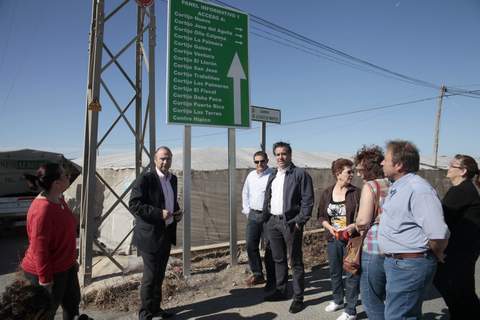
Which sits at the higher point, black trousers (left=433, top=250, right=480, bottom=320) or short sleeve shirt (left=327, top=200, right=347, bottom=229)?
short sleeve shirt (left=327, top=200, right=347, bottom=229)

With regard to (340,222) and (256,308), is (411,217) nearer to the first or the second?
(340,222)

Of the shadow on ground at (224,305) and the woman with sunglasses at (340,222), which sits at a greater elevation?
→ the woman with sunglasses at (340,222)

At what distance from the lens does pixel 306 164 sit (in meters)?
12.4

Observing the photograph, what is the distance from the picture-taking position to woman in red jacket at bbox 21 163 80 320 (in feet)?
9.11

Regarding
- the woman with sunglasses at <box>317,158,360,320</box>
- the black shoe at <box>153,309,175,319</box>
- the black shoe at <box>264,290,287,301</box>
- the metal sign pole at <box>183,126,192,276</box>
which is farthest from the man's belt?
the metal sign pole at <box>183,126,192,276</box>

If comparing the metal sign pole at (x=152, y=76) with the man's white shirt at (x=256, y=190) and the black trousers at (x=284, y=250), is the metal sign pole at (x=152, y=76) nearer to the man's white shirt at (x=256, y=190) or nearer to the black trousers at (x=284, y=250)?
the man's white shirt at (x=256, y=190)

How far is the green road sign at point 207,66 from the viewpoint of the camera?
17.5ft

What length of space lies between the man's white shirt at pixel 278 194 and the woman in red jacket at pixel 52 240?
7.48ft

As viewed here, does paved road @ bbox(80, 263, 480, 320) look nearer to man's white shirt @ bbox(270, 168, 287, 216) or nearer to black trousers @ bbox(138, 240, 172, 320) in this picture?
black trousers @ bbox(138, 240, 172, 320)

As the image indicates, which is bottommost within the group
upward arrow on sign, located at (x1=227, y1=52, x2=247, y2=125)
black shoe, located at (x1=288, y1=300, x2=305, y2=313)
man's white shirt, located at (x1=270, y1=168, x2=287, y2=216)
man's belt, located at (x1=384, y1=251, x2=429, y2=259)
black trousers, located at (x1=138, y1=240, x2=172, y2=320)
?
black shoe, located at (x1=288, y1=300, x2=305, y2=313)

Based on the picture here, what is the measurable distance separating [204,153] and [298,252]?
7163mm

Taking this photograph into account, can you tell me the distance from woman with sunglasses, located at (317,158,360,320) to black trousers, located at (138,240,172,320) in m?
1.85

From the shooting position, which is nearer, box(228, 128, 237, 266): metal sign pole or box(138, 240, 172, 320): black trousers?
box(138, 240, 172, 320): black trousers

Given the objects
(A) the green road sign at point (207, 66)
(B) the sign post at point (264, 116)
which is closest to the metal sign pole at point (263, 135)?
(B) the sign post at point (264, 116)
